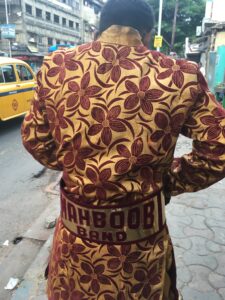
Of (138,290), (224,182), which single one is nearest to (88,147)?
(138,290)

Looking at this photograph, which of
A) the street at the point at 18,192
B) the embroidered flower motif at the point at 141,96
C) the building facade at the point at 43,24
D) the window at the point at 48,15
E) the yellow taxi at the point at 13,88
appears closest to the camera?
the embroidered flower motif at the point at 141,96

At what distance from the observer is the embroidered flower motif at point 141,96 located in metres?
1.11

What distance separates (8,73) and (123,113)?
25.7ft

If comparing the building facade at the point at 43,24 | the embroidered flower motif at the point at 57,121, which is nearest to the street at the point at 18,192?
the embroidered flower motif at the point at 57,121

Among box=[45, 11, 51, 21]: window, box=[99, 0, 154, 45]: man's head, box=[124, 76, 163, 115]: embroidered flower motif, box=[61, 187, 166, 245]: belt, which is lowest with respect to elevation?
box=[61, 187, 166, 245]: belt

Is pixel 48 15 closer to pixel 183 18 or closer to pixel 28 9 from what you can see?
pixel 28 9

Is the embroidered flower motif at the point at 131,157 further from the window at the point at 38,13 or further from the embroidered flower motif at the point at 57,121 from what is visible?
the window at the point at 38,13

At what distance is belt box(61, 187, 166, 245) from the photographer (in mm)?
A: 1180

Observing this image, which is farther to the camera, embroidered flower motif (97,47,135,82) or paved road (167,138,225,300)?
paved road (167,138,225,300)

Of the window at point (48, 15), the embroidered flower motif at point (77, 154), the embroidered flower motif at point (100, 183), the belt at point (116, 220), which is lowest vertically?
the belt at point (116, 220)

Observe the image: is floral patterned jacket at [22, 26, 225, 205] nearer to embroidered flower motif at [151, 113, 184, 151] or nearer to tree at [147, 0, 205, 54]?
embroidered flower motif at [151, 113, 184, 151]

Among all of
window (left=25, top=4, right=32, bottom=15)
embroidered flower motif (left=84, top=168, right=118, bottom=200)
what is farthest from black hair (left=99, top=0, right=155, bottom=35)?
window (left=25, top=4, right=32, bottom=15)

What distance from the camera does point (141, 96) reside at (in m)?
1.11

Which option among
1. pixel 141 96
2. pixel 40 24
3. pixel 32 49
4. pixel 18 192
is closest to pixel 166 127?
pixel 141 96
